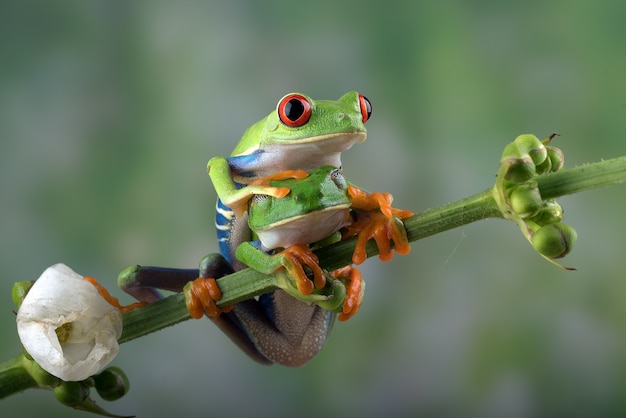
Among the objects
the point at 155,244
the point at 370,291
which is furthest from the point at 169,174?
the point at 370,291

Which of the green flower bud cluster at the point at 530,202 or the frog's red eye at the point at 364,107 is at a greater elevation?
the frog's red eye at the point at 364,107

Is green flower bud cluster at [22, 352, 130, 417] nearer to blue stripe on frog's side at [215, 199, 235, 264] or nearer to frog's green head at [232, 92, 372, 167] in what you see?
blue stripe on frog's side at [215, 199, 235, 264]

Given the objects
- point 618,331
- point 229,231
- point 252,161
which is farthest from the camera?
point 618,331

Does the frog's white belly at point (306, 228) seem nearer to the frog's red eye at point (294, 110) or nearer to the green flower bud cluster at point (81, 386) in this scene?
the frog's red eye at point (294, 110)

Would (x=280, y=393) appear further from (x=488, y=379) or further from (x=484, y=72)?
(x=484, y=72)

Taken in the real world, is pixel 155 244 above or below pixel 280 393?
above

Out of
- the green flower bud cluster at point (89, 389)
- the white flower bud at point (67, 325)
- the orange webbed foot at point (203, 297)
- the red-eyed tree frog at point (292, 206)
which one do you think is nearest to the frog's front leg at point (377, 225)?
the red-eyed tree frog at point (292, 206)

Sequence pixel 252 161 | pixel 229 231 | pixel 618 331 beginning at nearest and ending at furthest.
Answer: pixel 252 161 → pixel 229 231 → pixel 618 331

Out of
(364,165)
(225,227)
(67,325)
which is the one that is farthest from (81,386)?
(364,165)
